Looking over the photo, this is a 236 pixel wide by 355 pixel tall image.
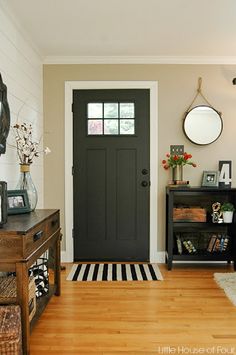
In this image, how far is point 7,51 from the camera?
2.75m

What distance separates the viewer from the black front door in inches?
154

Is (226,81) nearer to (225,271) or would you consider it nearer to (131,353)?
(225,271)

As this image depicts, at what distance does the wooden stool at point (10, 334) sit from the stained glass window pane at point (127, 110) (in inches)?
106

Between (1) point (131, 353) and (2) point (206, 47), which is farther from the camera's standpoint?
(2) point (206, 47)

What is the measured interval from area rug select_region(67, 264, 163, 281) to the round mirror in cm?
163

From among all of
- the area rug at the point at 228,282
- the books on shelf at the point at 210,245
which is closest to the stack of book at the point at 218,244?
A: the books on shelf at the point at 210,245

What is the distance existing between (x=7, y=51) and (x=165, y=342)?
2594 millimetres

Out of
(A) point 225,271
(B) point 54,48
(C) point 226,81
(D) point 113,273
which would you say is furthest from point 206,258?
(B) point 54,48

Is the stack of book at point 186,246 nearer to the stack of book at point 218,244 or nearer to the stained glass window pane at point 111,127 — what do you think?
the stack of book at point 218,244

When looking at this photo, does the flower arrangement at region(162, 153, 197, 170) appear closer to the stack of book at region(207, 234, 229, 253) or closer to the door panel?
the door panel

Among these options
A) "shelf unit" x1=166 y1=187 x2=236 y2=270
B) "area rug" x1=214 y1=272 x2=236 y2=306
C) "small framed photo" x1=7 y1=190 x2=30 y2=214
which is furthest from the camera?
"shelf unit" x1=166 y1=187 x2=236 y2=270

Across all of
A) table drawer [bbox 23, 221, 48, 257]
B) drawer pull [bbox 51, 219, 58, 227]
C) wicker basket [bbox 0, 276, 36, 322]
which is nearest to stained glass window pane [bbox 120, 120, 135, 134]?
drawer pull [bbox 51, 219, 58, 227]

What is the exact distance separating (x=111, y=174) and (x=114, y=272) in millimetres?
1158

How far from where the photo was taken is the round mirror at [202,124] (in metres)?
3.86
